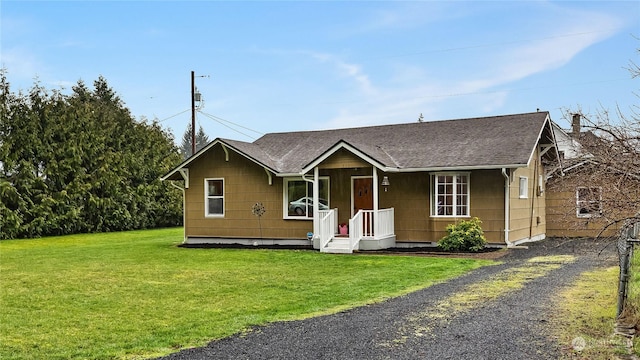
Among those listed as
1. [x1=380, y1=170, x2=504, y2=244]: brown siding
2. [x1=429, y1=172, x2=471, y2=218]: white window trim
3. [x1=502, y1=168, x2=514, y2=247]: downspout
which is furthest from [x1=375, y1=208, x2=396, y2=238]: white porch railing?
[x1=502, y1=168, x2=514, y2=247]: downspout

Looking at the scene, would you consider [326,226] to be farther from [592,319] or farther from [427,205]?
[592,319]

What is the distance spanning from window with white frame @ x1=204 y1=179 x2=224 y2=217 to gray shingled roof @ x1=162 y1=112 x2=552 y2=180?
5.69ft

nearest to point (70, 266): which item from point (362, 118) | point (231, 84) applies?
Result: point (231, 84)

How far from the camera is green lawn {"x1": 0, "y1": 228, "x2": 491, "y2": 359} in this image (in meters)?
6.24

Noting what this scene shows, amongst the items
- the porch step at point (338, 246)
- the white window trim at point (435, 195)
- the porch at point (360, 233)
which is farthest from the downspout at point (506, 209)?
the porch step at point (338, 246)

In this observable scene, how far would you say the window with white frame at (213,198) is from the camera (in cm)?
1928

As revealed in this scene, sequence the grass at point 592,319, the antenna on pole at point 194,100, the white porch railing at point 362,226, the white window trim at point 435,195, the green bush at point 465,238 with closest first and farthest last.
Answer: the grass at point 592,319 < the green bush at point 465,238 < the white porch railing at point 362,226 < the white window trim at point 435,195 < the antenna on pole at point 194,100

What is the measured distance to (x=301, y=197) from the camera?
18141 mm

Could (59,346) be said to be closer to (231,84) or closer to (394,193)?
(394,193)

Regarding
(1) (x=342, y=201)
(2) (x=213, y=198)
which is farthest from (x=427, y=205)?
(2) (x=213, y=198)

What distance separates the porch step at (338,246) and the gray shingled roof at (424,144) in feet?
8.53

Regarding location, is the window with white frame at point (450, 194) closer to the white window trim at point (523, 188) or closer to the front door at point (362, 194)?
the front door at point (362, 194)

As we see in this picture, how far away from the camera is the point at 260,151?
19.6m

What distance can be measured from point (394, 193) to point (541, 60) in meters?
6.02
